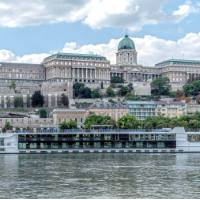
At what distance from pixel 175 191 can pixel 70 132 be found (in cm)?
4493

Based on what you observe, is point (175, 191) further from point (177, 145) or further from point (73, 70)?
point (73, 70)

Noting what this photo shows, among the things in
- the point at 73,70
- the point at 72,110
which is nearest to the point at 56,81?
the point at 73,70

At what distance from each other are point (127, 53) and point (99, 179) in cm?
15228

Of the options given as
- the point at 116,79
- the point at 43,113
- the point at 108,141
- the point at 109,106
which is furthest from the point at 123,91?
the point at 108,141

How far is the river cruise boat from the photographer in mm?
80312

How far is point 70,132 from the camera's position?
82.4 meters

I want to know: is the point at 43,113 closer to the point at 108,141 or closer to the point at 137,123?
the point at 137,123

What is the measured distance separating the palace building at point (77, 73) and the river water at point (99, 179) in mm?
96439

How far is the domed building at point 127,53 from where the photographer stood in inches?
7672

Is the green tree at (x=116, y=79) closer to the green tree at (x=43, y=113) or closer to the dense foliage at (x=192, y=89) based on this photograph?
the dense foliage at (x=192, y=89)

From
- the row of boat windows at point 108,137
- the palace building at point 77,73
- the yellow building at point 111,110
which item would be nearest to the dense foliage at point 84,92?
the palace building at point 77,73

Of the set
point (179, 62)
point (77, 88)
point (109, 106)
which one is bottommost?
point (109, 106)

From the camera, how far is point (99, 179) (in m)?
44.6

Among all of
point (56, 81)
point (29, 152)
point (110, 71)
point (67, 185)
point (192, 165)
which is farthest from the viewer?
point (110, 71)
